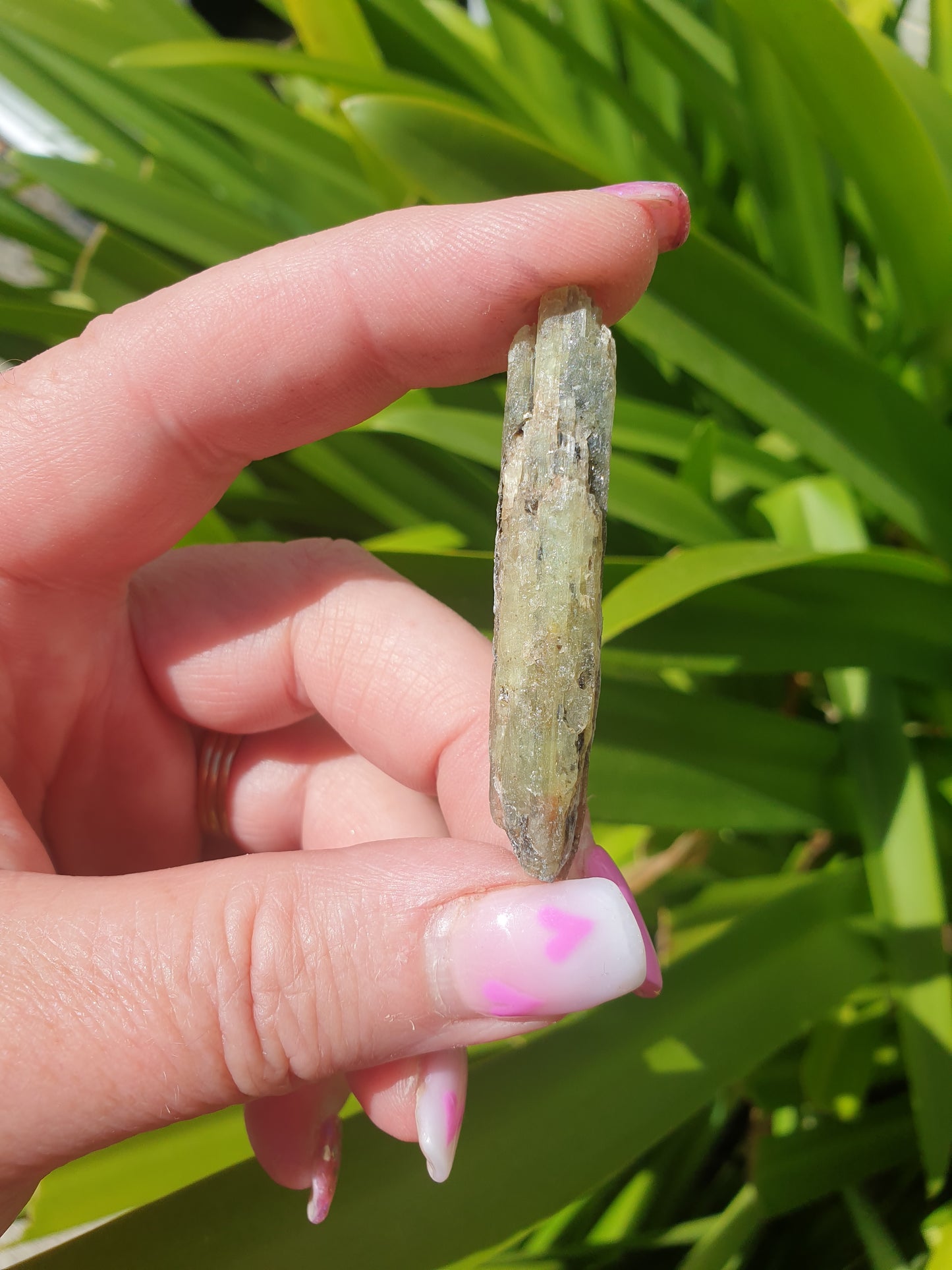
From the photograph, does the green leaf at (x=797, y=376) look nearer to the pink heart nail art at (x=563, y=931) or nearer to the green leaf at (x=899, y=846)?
the green leaf at (x=899, y=846)

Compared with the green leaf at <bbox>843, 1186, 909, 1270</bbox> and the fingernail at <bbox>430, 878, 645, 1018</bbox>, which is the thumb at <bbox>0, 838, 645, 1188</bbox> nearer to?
the fingernail at <bbox>430, 878, 645, 1018</bbox>

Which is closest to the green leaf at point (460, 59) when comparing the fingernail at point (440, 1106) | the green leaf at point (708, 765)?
the green leaf at point (708, 765)

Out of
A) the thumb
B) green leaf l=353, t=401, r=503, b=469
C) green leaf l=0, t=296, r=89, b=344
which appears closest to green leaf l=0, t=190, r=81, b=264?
green leaf l=0, t=296, r=89, b=344

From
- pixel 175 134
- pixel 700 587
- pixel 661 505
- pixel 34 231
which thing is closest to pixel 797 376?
pixel 661 505

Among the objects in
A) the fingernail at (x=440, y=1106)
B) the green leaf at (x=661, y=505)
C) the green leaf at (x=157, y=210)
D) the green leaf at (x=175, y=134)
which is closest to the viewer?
the fingernail at (x=440, y=1106)

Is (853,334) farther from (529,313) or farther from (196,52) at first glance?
(196,52)

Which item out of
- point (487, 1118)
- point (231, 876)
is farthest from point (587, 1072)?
point (231, 876)
